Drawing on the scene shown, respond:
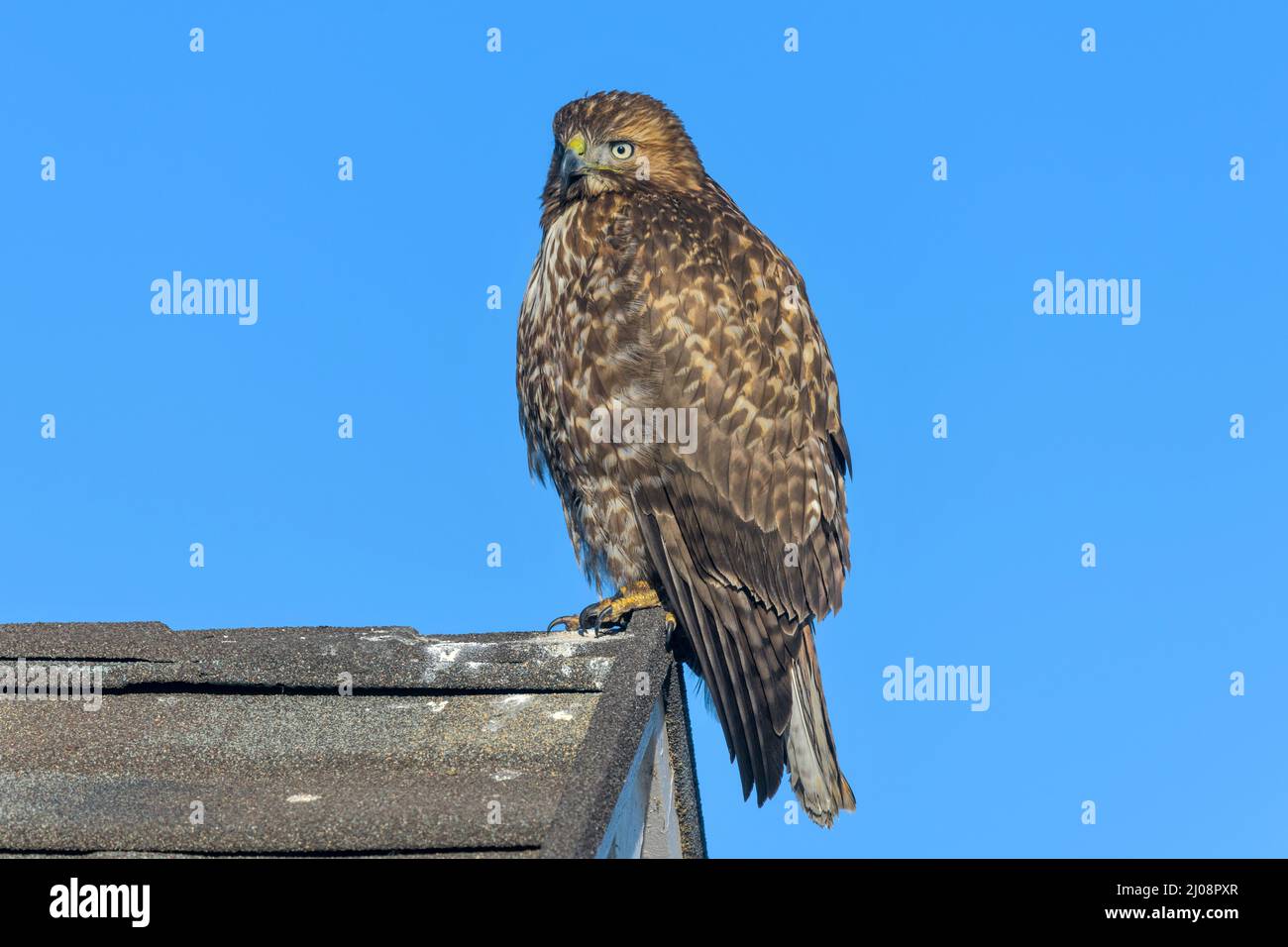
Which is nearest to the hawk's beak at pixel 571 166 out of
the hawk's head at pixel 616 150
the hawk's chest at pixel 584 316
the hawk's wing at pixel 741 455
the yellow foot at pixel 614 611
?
the hawk's head at pixel 616 150

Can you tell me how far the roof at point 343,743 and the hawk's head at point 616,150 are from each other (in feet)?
7.47

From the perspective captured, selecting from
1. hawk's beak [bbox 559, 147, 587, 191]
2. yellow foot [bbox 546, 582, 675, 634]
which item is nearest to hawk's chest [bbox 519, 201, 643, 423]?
hawk's beak [bbox 559, 147, 587, 191]

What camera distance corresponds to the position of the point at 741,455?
19.9 ft

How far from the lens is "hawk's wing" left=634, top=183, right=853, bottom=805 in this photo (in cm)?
579

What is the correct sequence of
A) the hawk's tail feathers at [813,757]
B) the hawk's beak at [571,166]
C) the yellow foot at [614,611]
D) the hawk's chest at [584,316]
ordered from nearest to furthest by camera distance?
the yellow foot at [614,611] < the hawk's tail feathers at [813,757] < the hawk's chest at [584,316] < the hawk's beak at [571,166]

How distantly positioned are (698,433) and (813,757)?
139cm

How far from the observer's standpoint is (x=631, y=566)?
6.05 metres

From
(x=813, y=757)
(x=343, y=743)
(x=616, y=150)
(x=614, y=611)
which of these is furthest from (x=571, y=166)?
(x=343, y=743)

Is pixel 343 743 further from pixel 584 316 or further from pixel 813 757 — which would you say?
pixel 584 316

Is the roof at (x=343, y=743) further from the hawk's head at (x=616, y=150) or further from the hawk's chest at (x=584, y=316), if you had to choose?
the hawk's head at (x=616, y=150)

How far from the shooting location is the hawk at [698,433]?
5.77m
